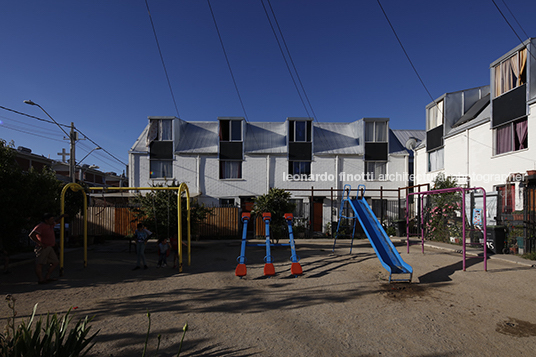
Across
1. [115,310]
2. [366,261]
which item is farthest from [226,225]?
[115,310]

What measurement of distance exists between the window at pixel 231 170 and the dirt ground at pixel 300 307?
1335 cm

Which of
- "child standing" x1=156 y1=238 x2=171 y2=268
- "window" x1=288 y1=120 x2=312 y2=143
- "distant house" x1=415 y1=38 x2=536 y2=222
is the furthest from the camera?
"window" x1=288 y1=120 x2=312 y2=143

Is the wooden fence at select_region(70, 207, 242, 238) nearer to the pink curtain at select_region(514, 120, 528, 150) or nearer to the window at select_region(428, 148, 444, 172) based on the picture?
the window at select_region(428, 148, 444, 172)

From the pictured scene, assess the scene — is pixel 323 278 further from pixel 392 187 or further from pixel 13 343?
pixel 392 187

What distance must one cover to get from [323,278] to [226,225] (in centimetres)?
1184

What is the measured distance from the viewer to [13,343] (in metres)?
2.79

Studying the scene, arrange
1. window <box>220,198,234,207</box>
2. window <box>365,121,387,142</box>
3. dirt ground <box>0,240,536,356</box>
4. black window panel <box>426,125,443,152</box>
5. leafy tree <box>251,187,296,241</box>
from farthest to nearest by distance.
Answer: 1. window <box>365,121,387,142</box>
2. window <box>220,198,234,207</box>
3. black window panel <box>426,125,443,152</box>
4. leafy tree <box>251,187,296,241</box>
5. dirt ground <box>0,240,536,356</box>

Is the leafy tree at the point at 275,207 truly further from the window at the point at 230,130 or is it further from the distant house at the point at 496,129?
the window at the point at 230,130

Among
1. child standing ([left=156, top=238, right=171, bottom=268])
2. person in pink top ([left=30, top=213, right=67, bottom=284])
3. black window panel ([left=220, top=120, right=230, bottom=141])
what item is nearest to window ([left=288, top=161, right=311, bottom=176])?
black window panel ([left=220, top=120, right=230, bottom=141])

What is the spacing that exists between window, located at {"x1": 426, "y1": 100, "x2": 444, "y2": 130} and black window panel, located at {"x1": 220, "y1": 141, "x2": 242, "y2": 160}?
13607 millimetres

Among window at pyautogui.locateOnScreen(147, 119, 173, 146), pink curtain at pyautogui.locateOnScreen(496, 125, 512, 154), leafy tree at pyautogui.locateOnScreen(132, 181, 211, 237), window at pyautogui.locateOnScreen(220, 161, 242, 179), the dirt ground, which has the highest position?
window at pyautogui.locateOnScreen(147, 119, 173, 146)

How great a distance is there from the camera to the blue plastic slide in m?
7.54

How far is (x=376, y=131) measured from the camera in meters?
23.6

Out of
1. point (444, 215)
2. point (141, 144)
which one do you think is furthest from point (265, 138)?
point (444, 215)
